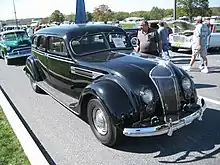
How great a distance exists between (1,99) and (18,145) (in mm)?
3077

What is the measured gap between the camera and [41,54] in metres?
7.16

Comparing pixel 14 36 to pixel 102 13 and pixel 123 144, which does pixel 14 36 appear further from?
pixel 102 13

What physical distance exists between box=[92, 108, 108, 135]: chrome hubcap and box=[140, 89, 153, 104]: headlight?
0.70 m

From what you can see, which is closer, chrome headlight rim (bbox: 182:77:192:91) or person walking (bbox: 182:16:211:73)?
chrome headlight rim (bbox: 182:77:192:91)

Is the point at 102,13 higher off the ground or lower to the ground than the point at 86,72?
higher

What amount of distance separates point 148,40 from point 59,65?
2398 millimetres

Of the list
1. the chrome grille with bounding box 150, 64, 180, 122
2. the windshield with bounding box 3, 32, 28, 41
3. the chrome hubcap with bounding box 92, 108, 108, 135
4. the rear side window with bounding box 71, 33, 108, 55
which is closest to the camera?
the chrome grille with bounding box 150, 64, 180, 122

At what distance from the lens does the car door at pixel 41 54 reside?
22.9 feet

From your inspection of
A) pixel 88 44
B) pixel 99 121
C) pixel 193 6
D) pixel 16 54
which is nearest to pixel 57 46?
pixel 88 44

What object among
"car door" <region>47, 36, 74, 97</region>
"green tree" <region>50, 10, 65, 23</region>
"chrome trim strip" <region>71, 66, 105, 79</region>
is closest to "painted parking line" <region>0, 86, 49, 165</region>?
"car door" <region>47, 36, 74, 97</region>

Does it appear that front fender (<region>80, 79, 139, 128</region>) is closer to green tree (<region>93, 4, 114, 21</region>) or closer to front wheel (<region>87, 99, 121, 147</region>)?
front wheel (<region>87, 99, 121, 147</region>)

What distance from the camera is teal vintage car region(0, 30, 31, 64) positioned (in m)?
14.2

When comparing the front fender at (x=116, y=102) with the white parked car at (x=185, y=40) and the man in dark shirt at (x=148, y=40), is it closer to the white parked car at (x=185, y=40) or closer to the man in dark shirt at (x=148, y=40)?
the man in dark shirt at (x=148, y=40)

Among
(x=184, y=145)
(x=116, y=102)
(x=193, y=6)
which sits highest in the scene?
(x=193, y=6)
